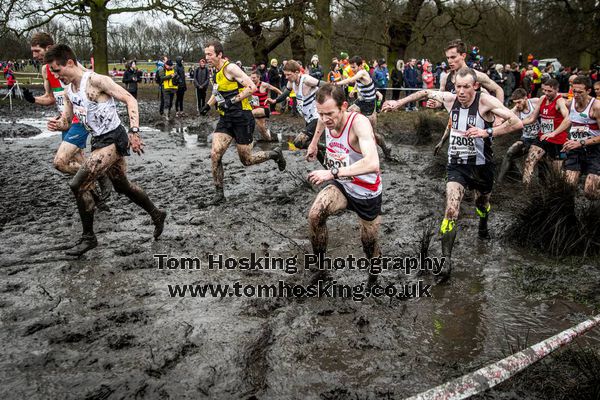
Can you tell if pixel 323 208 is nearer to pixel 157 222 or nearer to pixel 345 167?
pixel 345 167

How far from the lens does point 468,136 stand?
204 inches

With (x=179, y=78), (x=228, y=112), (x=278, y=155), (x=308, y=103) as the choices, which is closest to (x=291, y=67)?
(x=308, y=103)

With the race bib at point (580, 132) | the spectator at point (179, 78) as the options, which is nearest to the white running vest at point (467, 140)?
the race bib at point (580, 132)

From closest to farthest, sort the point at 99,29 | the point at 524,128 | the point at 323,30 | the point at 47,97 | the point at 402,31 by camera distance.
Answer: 1. the point at 47,97
2. the point at 524,128
3. the point at 323,30
4. the point at 99,29
5. the point at 402,31

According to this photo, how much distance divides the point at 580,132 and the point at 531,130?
120 cm

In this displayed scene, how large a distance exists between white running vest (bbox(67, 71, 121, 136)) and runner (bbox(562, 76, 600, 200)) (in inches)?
222

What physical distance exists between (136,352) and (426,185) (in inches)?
243

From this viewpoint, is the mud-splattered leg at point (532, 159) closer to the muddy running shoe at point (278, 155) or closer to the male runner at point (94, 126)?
the muddy running shoe at point (278, 155)

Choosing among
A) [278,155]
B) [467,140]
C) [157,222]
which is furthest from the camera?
[278,155]

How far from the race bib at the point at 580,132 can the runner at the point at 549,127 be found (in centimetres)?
32

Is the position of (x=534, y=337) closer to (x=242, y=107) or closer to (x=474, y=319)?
(x=474, y=319)

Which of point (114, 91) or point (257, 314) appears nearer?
point (257, 314)

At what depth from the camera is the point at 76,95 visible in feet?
17.7

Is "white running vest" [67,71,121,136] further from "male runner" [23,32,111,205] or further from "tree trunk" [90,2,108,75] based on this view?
"tree trunk" [90,2,108,75]
